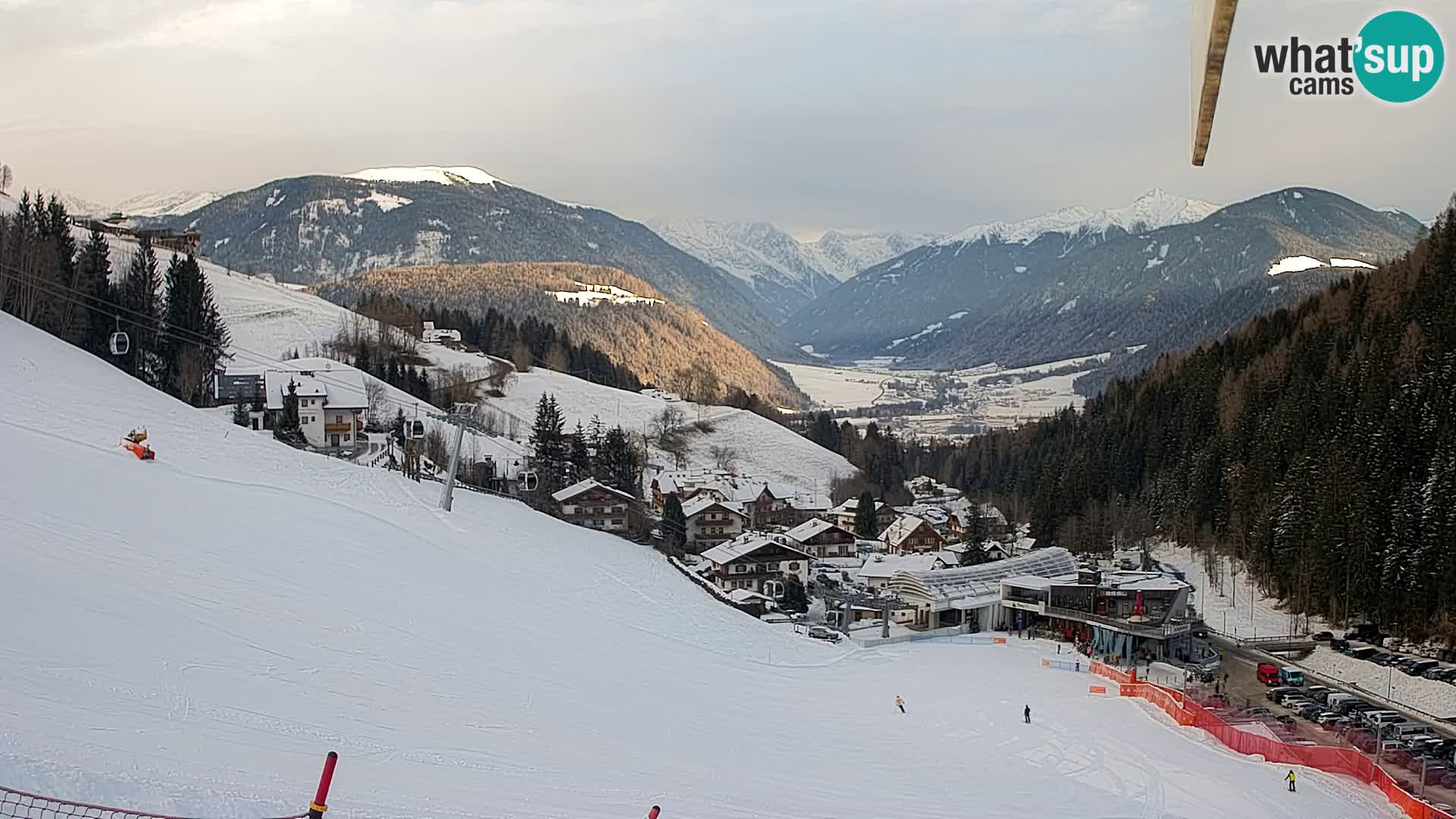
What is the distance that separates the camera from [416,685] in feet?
44.7

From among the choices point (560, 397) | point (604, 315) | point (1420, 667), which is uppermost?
point (604, 315)

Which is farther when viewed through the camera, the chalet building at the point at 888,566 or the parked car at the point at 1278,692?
the chalet building at the point at 888,566

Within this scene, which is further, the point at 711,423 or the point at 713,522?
the point at 711,423

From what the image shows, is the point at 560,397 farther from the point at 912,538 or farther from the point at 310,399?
the point at 912,538

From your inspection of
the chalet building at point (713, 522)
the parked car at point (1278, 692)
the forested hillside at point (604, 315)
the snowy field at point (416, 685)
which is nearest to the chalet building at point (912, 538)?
the chalet building at point (713, 522)

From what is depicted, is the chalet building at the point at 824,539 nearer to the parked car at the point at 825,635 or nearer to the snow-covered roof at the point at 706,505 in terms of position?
the snow-covered roof at the point at 706,505

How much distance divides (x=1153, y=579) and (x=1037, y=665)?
9.30 m

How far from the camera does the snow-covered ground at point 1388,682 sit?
82.6 ft

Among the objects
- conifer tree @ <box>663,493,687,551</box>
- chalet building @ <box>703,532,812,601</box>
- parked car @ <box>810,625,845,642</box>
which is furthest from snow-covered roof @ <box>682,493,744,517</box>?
parked car @ <box>810,625,845,642</box>

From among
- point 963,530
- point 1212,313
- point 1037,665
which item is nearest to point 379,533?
point 1037,665

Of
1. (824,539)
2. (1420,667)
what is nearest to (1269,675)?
(1420,667)

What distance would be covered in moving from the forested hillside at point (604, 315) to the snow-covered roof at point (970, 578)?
71.4m

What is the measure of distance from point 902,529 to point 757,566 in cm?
1501

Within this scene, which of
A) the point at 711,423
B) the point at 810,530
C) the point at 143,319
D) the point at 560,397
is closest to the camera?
the point at 143,319
